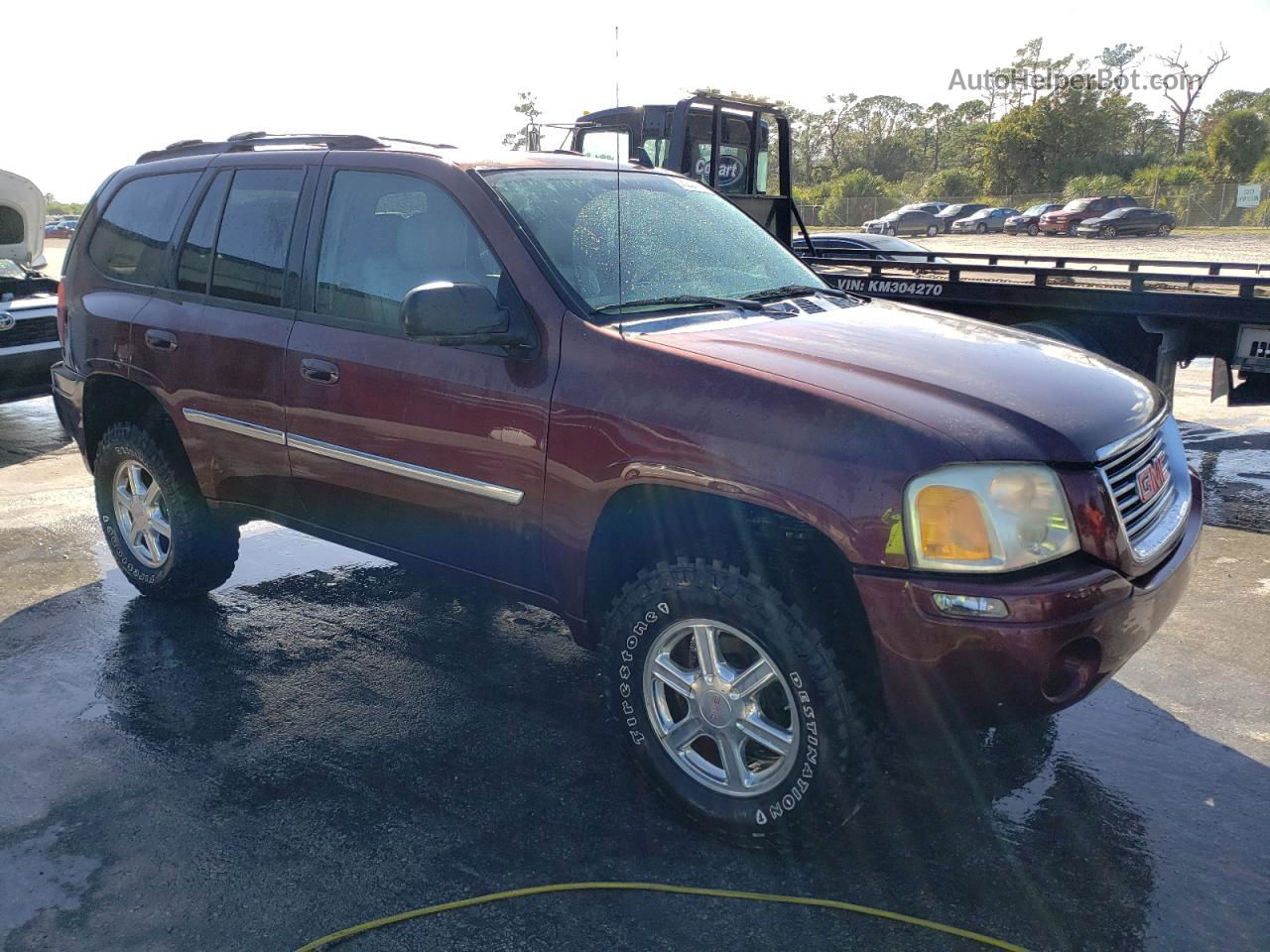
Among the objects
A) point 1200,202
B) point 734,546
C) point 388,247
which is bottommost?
point 734,546

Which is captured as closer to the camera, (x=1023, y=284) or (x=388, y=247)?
(x=388, y=247)

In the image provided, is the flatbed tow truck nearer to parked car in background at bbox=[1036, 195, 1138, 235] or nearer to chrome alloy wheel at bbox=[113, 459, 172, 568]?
chrome alloy wheel at bbox=[113, 459, 172, 568]

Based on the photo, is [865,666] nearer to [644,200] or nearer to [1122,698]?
[1122,698]

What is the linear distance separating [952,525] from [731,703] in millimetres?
821

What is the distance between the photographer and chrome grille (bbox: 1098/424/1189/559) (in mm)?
2994

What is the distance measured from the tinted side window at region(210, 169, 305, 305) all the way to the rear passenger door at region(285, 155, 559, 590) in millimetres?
184

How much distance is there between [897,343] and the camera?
3.48m

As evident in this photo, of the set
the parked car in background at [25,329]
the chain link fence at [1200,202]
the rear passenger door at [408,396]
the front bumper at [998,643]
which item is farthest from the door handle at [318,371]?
the chain link fence at [1200,202]

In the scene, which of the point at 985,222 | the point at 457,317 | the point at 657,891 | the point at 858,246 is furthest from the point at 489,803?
the point at 985,222

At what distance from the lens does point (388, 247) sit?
12.8ft

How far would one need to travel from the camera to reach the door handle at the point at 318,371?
390 centimetres

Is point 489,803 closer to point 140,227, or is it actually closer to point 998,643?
point 998,643

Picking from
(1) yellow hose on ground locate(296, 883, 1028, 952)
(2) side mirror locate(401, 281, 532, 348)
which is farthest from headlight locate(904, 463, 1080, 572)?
(2) side mirror locate(401, 281, 532, 348)

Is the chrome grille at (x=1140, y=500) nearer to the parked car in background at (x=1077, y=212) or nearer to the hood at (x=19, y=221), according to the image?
the hood at (x=19, y=221)
